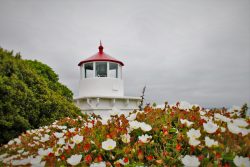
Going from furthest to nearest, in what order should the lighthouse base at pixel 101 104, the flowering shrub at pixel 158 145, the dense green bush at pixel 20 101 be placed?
1. the lighthouse base at pixel 101 104
2. the dense green bush at pixel 20 101
3. the flowering shrub at pixel 158 145

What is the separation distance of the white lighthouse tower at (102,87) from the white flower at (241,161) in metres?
12.3

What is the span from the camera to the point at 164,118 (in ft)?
9.07

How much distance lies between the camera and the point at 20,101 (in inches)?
166

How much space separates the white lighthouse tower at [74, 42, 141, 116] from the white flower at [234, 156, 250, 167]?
40.4ft

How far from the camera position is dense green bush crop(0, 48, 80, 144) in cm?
401

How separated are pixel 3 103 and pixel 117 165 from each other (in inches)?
109

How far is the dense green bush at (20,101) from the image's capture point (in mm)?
4010

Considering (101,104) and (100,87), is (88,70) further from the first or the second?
(101,104)

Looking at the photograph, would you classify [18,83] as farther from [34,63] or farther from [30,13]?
[34,63]

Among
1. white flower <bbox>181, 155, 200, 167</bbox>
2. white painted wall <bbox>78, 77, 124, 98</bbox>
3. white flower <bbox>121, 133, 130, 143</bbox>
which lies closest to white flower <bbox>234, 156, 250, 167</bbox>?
white flower <bbox>181, 155, 200, 167</bbox>

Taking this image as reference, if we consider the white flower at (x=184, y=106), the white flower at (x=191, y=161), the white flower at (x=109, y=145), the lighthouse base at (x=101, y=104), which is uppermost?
the lighthouse base at (x=101, y=104)

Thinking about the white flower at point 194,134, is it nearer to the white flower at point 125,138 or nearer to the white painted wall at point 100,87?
the white flower at point 125,138

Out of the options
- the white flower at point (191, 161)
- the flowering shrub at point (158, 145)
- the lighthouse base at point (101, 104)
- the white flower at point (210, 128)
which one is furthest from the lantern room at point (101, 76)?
the white flower at point (191, 161)

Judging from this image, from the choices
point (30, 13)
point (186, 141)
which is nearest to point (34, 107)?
point (30, 13)
